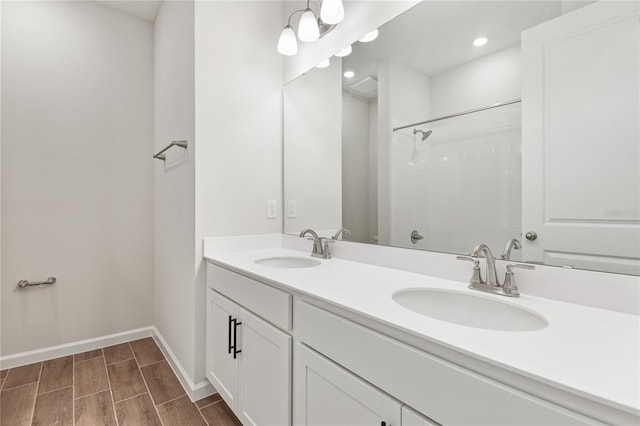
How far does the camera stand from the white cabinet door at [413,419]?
2.16ft

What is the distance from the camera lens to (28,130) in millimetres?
2084

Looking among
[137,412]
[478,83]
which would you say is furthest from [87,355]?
[478,83]

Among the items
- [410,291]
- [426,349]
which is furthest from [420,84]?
[426,349]

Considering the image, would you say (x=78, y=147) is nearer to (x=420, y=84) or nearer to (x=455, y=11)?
(x=420, y=84)

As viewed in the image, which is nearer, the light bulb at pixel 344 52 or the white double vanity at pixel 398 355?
the white double vanity at pixel 398 355

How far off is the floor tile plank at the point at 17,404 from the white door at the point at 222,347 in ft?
2.98

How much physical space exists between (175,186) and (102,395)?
4.17ft

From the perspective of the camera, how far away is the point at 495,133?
1.08 metres

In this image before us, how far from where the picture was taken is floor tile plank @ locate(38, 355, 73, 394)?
5.93 ft

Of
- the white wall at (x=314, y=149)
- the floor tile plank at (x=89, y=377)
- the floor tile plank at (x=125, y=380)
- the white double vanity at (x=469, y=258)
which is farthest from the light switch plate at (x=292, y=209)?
the floor tile plank at (x=89, y=377)

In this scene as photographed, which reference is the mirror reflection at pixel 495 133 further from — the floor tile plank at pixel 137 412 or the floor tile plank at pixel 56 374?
the floor tile plank at pixel 56 374

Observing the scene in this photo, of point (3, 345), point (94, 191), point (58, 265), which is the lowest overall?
point (3, 345)

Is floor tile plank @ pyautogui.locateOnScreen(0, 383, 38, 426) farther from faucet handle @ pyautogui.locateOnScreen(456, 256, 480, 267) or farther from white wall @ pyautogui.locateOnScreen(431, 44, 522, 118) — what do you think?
white wall @ pyautogui.locateOnScreen(431, 44, 522, 118)

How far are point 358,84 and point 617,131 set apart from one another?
3.60ft
